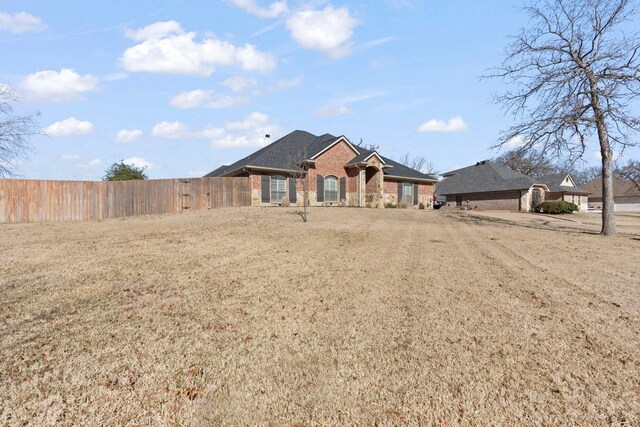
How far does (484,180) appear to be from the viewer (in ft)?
130

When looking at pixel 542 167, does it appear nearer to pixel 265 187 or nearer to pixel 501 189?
pixel 501 189

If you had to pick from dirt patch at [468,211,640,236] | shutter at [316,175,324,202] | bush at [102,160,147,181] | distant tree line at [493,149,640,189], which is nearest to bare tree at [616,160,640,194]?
distant tree line at [493,149,640,189]

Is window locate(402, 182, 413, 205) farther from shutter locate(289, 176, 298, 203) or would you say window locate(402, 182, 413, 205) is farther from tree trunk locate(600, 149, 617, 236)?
tree trunk locate(600, 149, 617, 236)

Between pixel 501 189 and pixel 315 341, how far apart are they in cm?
3834

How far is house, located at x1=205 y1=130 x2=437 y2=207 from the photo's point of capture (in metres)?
23.4

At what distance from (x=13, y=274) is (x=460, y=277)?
8.78m

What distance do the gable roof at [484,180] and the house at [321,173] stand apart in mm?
13227

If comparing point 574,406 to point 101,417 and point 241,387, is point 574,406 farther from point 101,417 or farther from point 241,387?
point 101,417

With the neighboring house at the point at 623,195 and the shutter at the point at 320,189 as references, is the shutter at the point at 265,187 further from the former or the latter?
the neighboring house at the point at 623,195

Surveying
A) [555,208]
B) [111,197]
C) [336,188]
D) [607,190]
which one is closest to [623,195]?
[555,208]

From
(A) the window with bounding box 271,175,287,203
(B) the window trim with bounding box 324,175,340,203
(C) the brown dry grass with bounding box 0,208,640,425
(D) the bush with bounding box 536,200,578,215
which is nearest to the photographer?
(C) the brown dry grass with bounding box 0,208,640,425

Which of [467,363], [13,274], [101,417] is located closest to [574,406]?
[467,363]

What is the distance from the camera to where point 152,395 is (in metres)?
2.73

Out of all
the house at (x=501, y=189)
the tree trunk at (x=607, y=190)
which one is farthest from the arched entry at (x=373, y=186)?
the house at (x=501, y=189)
